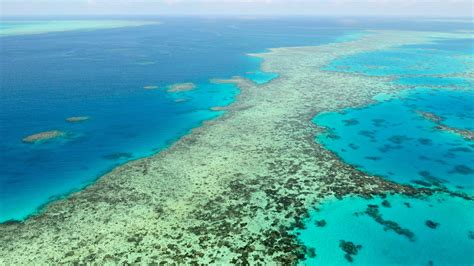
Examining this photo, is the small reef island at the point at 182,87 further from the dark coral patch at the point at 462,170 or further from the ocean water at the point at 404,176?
the dark coral patch at the point at 462,170

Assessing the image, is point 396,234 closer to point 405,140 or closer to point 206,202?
point 206,202

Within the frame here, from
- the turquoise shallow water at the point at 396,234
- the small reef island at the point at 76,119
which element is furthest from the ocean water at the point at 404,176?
the small reef island at the point at 76,119

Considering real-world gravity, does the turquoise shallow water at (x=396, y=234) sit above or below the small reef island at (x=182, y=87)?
below

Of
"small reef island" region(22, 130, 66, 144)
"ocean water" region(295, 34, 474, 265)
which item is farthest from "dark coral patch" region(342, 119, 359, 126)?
"small reef island" region(22, 130, 66, 144)

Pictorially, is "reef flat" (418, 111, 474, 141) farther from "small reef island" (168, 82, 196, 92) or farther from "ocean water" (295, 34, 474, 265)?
"small reef island" (168, 82, 196, 92)

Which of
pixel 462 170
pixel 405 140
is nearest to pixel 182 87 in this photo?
pixel 405 140

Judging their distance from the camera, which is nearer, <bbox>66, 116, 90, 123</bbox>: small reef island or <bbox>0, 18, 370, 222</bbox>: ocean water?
<bbox>0, 18, 370, 222</bbox>: ocean water

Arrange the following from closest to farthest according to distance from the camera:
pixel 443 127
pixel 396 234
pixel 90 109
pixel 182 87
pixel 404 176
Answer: pixel 396 234 → pixel 404 176 → pixel 443 127 → pixel 90 109 → pixel 182 87
